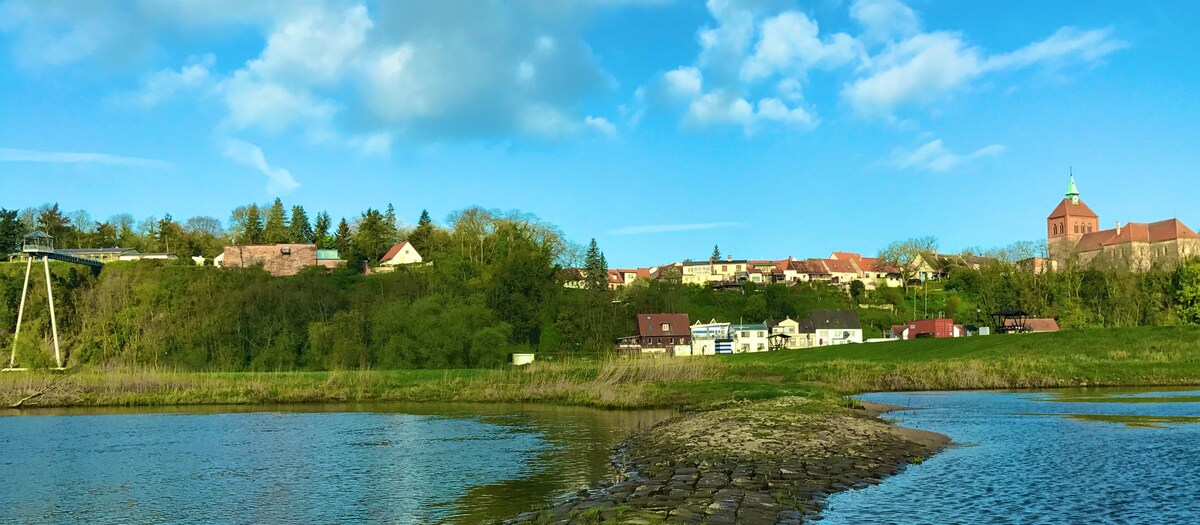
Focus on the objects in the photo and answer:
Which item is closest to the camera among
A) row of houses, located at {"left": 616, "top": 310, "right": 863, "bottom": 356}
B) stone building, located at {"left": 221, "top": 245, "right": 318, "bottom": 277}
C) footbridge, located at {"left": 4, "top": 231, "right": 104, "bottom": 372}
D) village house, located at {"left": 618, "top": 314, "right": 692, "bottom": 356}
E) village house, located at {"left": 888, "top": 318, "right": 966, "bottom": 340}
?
footbridge, located at {"left": 4, "top": 231, "right": 104, "bottom": 372}

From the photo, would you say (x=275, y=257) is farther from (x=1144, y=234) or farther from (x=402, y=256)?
(x=1144, y=234)

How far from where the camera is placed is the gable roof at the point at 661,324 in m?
122

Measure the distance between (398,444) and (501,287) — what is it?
77409 mm

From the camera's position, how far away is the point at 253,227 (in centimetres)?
16562

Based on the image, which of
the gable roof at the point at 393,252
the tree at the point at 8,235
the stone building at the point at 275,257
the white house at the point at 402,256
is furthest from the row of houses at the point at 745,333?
the tree at the point at 8,235

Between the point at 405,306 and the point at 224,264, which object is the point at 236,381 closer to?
the point at 405,306

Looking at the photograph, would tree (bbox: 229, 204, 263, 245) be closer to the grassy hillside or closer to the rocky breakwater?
the grassy hillside

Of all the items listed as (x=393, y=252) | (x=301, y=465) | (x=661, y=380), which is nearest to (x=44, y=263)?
(x=393, y=252)

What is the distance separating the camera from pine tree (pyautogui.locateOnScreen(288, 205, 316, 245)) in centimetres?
17012

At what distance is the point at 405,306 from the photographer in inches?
3787

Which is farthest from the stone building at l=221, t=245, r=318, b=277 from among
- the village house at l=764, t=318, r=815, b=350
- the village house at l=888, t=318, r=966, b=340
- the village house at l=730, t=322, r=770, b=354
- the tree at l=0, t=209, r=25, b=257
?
the village house at l=888, t=318, r=966, b=340

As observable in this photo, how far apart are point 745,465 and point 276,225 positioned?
15740 cm

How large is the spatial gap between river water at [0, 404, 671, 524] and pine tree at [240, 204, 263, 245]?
112946 millimetres

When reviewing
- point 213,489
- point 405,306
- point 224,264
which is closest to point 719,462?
point 213,489
